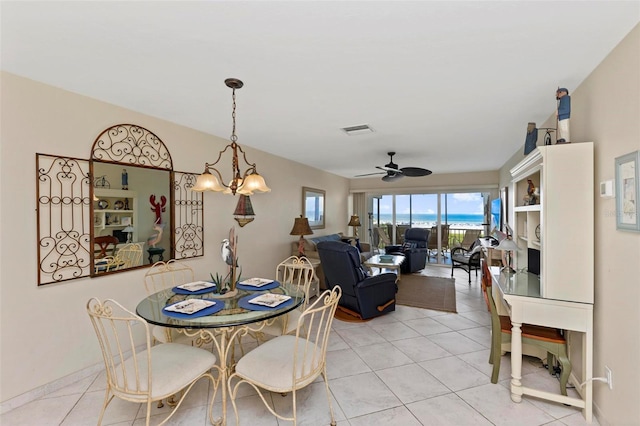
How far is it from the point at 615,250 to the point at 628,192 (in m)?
0.41

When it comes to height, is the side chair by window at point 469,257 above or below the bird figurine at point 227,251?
below

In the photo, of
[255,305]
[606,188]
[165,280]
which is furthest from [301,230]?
[606,188]

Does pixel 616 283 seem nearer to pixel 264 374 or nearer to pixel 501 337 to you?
pixel 501 337

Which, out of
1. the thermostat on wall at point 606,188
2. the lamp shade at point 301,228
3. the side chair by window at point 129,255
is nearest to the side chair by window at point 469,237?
the lamp shade at point 301,228

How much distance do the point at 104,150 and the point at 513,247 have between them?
401 cm

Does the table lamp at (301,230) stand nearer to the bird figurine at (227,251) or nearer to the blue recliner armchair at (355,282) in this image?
the blue recliner armchair at (355,282)

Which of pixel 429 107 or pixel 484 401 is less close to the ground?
pixel 429 107

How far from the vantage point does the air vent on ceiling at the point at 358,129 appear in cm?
352

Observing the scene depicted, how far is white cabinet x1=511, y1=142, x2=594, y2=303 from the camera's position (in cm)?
208

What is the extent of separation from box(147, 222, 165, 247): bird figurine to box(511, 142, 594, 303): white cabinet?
11.7ft

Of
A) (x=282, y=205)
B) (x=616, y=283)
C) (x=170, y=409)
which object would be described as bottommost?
(x=170, y=409)

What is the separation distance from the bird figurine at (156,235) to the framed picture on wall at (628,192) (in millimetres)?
3818

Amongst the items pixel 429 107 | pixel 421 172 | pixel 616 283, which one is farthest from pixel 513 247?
pixel 421 172

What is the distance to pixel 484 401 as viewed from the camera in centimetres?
225
